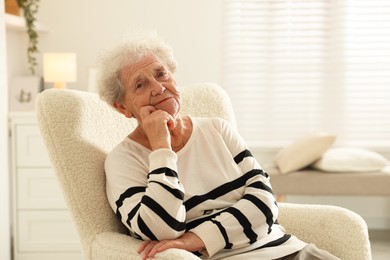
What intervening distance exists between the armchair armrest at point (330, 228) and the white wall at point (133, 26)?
2.50 metres

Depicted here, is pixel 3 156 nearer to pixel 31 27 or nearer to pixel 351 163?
pixel 31 27

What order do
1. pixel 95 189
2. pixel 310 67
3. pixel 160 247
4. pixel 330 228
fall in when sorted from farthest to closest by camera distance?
pixel 310 67
pixel 330 228
pixel 95 189
pixel 160 247

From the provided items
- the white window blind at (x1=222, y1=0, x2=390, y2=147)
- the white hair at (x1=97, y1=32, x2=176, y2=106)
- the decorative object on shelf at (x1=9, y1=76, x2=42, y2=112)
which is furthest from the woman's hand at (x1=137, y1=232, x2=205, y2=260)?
the white window blind at (x1=222, y1=0, x2=390, y2=147)

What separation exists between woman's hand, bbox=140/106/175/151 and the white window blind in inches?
110

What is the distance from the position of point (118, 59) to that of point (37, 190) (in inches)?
76.0

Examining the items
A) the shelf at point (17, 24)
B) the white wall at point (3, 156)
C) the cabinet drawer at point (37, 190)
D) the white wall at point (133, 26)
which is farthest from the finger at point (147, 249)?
the white wall at point (133, 26)

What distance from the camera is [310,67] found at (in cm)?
471

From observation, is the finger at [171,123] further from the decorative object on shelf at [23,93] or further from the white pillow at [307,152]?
the decorative object on shelf at [23,93]

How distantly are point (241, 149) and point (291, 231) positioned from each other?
35cm

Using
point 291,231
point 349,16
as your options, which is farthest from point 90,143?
point 349,16

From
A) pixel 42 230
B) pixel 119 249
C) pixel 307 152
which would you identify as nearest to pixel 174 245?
pixel 119 249

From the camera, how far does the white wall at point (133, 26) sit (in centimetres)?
460

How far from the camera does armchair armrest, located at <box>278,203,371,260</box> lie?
82.2 inches

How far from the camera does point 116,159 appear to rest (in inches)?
75.0
